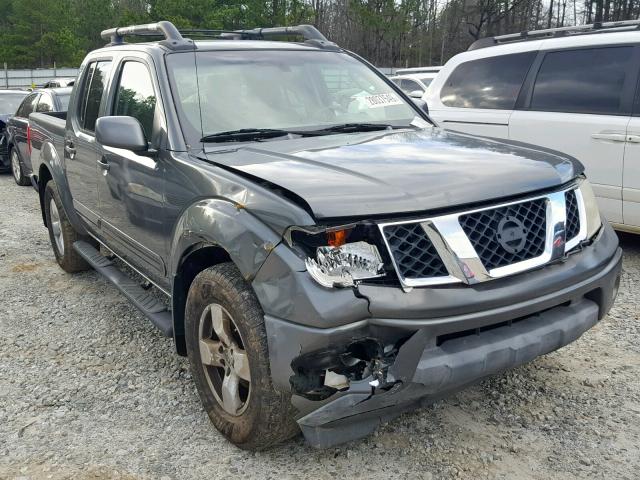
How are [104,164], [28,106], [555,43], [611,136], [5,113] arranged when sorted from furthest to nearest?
[5,113] < [28,106] < [555,43] < [611,136] < [104,164]

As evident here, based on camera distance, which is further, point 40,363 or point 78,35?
point 78,35

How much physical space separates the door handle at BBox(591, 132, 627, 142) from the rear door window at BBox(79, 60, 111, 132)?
12.9 ft

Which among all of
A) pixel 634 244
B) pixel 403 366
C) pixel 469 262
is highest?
pixel 469 262

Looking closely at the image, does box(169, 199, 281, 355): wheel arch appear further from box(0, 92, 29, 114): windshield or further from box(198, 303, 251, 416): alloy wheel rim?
box(0, 92, 29, 114): windshield

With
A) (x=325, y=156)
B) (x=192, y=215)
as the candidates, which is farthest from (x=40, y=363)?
(x=325, y=156)

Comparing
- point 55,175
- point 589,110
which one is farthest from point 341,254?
point 589,110

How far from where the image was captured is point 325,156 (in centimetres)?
292

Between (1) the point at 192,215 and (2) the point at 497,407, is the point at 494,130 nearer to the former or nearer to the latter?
(2) the point at 497,407

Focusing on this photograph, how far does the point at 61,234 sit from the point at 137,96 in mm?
2154

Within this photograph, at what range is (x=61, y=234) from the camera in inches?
213

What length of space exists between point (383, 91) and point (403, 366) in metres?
2.39

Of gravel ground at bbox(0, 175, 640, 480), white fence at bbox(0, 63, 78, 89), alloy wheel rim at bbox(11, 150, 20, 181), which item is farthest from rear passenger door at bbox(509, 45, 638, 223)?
white fence at bbox(0, 63, 78, 89)

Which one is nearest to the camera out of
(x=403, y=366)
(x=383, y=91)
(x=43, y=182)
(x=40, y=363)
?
(x=403, y=366)

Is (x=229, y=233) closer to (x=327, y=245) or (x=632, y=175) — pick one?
(x=327, y=245)
